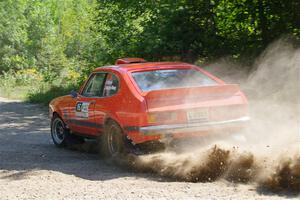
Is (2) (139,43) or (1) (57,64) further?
(1) (57,64)

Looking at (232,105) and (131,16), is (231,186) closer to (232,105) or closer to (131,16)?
(232,105)

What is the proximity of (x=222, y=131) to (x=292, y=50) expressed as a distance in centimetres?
606

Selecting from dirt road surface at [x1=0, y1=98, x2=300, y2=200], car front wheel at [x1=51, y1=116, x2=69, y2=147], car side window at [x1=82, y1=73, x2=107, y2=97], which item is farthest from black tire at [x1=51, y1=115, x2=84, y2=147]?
car side window at [x1=82, y1=73, x2=107, y2=97]

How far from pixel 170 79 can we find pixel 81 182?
2311mm

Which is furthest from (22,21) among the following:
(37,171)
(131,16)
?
(37,171)

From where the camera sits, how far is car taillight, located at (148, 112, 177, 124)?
7500 millimetres

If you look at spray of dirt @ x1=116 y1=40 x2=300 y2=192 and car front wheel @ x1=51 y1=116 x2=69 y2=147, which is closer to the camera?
spray of dirt @ x1=116 y1=40 x2=300 y2=192

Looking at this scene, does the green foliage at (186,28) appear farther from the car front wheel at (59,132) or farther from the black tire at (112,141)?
the black tire at (112,141)

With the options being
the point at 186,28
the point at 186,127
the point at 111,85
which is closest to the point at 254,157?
the point at 186,127

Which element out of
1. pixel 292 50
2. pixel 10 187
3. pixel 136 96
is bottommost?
pixel 10 187

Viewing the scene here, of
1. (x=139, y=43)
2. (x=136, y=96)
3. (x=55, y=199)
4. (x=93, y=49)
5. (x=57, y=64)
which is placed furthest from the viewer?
(x=57, y=64)

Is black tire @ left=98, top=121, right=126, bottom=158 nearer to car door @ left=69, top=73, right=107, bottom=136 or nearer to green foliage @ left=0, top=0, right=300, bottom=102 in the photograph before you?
car door @ left=69, top=73, right=107, bottom=136

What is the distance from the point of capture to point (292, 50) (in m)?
13.2

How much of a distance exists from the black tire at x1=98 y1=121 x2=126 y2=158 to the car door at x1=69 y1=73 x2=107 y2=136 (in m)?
0.29
